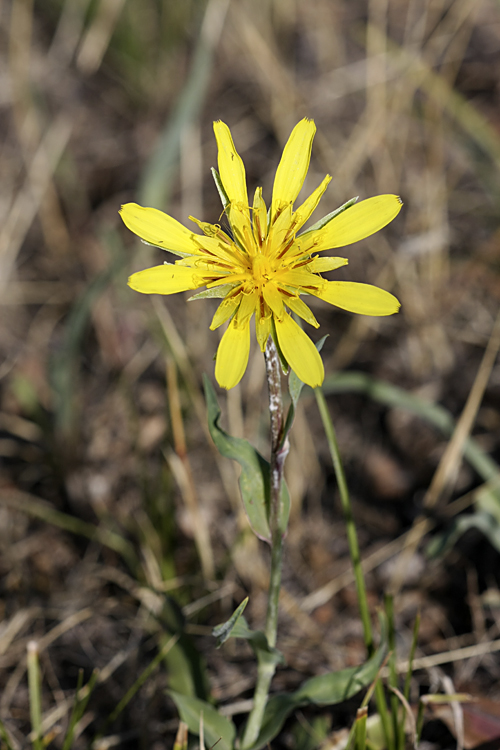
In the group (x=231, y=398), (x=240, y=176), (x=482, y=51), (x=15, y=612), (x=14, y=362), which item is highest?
(x=482, y=51)

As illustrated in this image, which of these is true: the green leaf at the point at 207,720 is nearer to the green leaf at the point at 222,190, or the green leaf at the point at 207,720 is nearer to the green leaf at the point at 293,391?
the green leaf at the point at 293,391

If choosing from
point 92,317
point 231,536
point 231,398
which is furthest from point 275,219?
point 92,317

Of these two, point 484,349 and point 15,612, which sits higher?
point 484,349

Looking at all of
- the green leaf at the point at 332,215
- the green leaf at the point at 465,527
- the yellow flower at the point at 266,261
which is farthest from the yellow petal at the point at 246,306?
the green leaf at the point at 465,527

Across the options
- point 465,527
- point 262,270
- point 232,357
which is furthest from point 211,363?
point 232,357

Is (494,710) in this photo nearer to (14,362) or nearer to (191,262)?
(191,262)

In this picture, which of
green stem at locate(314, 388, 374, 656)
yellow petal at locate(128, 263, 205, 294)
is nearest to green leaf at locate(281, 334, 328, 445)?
green stem at locate(314, 388, 374, 656)
